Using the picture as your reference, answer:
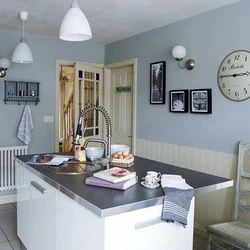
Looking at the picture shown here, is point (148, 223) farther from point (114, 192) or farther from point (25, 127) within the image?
point (25, 127)

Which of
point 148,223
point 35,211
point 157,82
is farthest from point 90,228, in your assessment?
point 157,82

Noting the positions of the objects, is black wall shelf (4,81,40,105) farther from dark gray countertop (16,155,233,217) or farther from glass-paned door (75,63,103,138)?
dark gray countertop (16,155,233,217)

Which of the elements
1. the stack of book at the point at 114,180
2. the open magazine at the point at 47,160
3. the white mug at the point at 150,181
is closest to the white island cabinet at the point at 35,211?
the open magazine at the point at 47,160

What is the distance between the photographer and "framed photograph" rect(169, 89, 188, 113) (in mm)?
3463

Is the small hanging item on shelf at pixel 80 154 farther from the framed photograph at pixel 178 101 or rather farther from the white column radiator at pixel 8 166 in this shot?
the white column radiator at pixel 8 166

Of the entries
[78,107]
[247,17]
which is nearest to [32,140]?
[78,107]

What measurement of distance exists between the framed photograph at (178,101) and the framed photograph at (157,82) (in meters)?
0.16

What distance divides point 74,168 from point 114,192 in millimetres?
658

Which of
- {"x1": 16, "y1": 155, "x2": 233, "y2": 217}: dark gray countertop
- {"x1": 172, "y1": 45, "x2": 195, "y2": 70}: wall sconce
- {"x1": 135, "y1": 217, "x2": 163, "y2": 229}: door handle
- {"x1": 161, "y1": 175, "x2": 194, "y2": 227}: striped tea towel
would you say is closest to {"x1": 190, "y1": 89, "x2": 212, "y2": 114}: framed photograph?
{"x1": 172, "y1": 45, "x2": 195, "y2": 70}: wall sconce

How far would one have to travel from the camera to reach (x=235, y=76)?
2898 millimetres

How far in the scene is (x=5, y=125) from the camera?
418cm

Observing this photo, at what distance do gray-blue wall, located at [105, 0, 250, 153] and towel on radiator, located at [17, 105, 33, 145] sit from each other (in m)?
1.59

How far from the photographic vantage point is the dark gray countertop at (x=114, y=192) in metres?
1.41

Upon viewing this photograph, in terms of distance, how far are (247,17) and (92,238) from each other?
2468 millimetres
